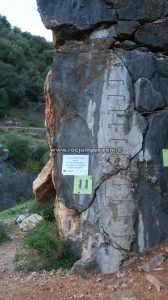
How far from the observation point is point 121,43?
5.97 meters

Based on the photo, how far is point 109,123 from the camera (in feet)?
18.6

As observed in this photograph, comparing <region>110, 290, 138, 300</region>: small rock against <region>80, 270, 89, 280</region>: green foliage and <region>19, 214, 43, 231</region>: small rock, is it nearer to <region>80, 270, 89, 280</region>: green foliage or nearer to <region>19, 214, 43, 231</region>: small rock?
<region>80, 270, 89, 280</region>: green foliage

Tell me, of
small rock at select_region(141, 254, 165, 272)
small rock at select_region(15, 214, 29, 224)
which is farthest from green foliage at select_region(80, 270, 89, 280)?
small rock at select_region(15, 214, 29, 224)

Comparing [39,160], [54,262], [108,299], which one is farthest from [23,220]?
[39,160]

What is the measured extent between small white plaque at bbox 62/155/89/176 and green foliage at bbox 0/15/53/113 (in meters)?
25.1

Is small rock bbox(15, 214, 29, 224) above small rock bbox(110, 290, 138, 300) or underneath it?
above

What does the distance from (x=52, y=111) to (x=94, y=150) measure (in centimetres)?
79

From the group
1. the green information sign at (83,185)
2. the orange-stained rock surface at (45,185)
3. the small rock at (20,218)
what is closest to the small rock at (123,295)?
the green information sign at (83,185)

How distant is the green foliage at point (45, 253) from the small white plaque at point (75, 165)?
2.77 feet

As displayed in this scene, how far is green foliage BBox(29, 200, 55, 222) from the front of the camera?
24.0 feet

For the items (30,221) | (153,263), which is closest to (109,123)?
(153,263)

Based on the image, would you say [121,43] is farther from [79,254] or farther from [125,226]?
[79,254]

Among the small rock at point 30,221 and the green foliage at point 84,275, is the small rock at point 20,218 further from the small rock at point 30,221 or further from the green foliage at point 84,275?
the green foliage at point 84,275

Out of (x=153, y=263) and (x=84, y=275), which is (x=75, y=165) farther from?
(x=153, y=263)
